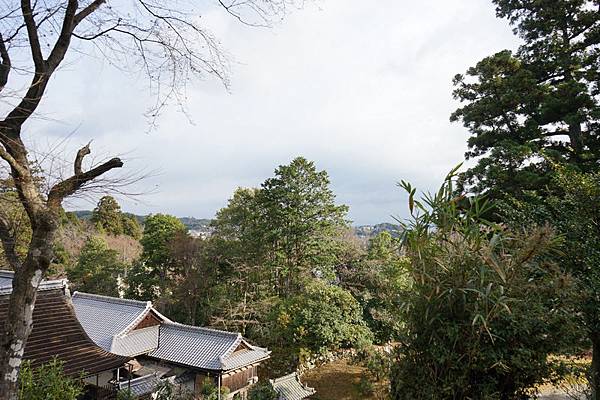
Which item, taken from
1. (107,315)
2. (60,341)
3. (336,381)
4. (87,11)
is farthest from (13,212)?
(107,315)

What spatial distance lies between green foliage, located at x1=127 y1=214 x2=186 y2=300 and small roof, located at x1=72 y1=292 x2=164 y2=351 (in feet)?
8.86

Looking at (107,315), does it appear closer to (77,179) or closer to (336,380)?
(336,380)

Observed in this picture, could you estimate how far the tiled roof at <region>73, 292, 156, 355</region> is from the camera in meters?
10.1

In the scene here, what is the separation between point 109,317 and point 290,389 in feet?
20.4

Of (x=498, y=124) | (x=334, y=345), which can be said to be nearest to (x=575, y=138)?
(x=498, y=124)

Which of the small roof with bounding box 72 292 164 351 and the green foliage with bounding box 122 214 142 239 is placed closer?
the small roof with bounding box 72 292 164 351

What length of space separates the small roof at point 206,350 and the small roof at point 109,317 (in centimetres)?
58

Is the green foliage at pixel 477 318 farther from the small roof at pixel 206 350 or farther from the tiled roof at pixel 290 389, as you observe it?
the small roof at pixel 206 350

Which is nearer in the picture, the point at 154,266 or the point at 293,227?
the point at 293,227

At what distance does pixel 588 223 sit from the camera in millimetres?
3875

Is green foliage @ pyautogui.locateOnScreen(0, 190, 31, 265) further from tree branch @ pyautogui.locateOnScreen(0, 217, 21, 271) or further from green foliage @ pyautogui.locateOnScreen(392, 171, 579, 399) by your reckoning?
green foliage @ pyautogui.locateOnScreen(392, 171, 579, 399)

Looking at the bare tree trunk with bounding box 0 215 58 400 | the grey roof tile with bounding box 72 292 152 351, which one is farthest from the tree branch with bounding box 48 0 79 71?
the grey roof tile with bounding box 72 292 152 351

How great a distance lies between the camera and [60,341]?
580 cm

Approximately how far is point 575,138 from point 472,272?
6.42m
